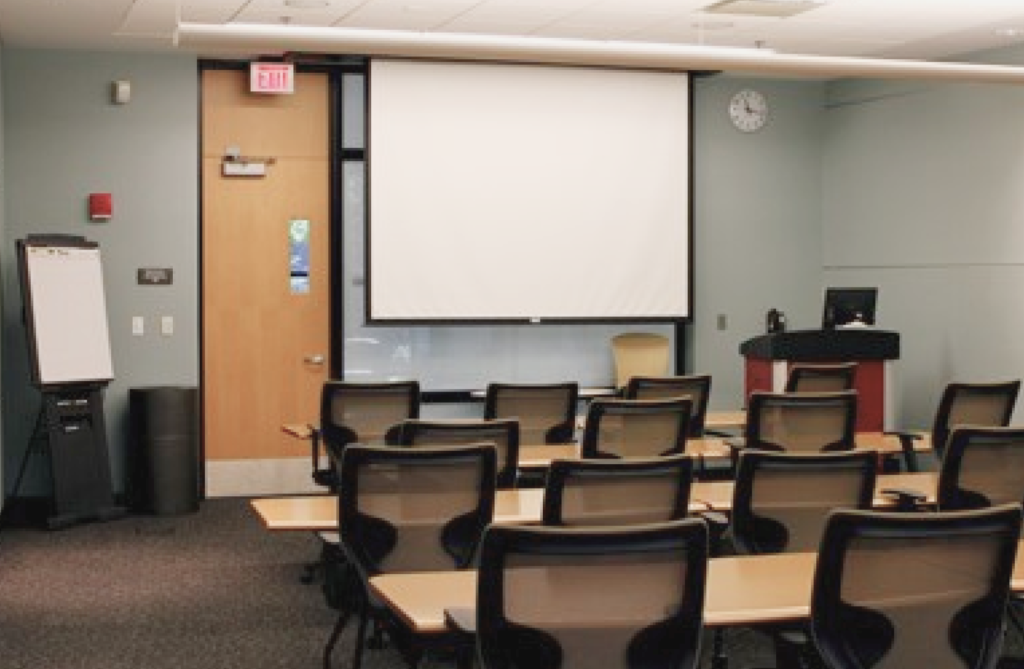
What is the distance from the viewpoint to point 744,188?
11086mm

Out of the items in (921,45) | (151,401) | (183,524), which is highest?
(921,45)

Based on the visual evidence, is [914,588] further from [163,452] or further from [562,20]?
[163,452]

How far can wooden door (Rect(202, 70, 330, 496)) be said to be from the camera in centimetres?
996

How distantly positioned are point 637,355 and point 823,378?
2.68 metres

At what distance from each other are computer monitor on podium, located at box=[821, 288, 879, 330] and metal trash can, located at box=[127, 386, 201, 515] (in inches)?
174

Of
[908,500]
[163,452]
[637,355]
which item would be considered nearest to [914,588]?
[908,500]

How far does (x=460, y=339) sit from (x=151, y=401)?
7.52 feet

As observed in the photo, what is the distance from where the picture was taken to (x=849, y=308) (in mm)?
9594

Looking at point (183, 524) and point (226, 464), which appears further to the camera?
point (226, 464)

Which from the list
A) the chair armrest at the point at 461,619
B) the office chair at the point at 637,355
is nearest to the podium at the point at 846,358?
the office chair at the point at 637,355

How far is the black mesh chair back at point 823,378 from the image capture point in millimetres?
7988

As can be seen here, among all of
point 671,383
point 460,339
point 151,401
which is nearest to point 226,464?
point 151,401

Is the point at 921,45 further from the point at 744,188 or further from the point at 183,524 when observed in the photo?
the point at 183,524

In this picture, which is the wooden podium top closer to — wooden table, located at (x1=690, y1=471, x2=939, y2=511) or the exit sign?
wooden table, located at (x1=690, y1=471, x2=939, y2=511)
